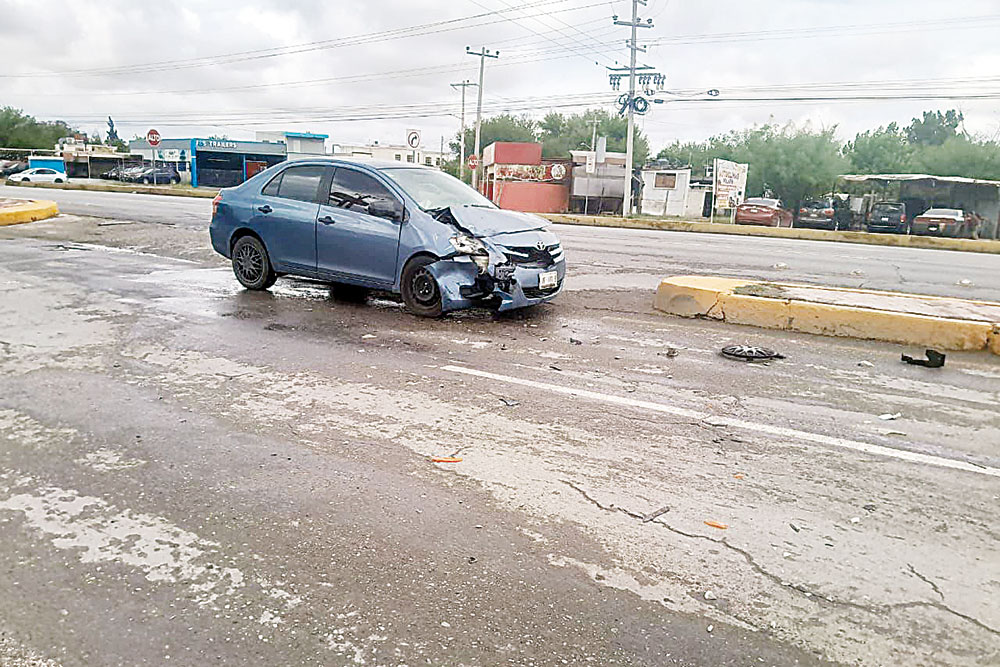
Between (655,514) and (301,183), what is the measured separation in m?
6.59

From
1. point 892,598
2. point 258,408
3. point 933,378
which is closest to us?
point 892,598

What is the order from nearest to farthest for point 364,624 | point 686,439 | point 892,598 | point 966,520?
point 364,624, point 892,598, point 966,520, point 686,439

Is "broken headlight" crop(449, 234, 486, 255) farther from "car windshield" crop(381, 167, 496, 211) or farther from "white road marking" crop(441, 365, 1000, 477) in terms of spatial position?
"white road marking" crop(441, 365, 1000, 477)

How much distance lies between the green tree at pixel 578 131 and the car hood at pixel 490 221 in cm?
7615

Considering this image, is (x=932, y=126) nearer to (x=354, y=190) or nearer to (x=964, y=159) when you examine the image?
(x=964, y=159)

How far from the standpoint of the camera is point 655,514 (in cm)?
366

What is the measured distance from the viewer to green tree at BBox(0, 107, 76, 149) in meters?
79.4

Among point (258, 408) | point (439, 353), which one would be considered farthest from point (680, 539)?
point (439, 353)

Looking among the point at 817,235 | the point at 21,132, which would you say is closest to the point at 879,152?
the point at 817,235

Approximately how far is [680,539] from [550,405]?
6.32 ft

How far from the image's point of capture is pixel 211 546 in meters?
3.27

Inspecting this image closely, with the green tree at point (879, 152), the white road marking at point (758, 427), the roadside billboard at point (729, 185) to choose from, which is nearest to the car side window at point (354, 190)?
the white road marking at point (758, 427)

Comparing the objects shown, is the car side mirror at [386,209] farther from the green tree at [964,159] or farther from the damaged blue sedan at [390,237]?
the green tree at [964,159]

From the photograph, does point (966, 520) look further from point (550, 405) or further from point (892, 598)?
point (550, 405)
